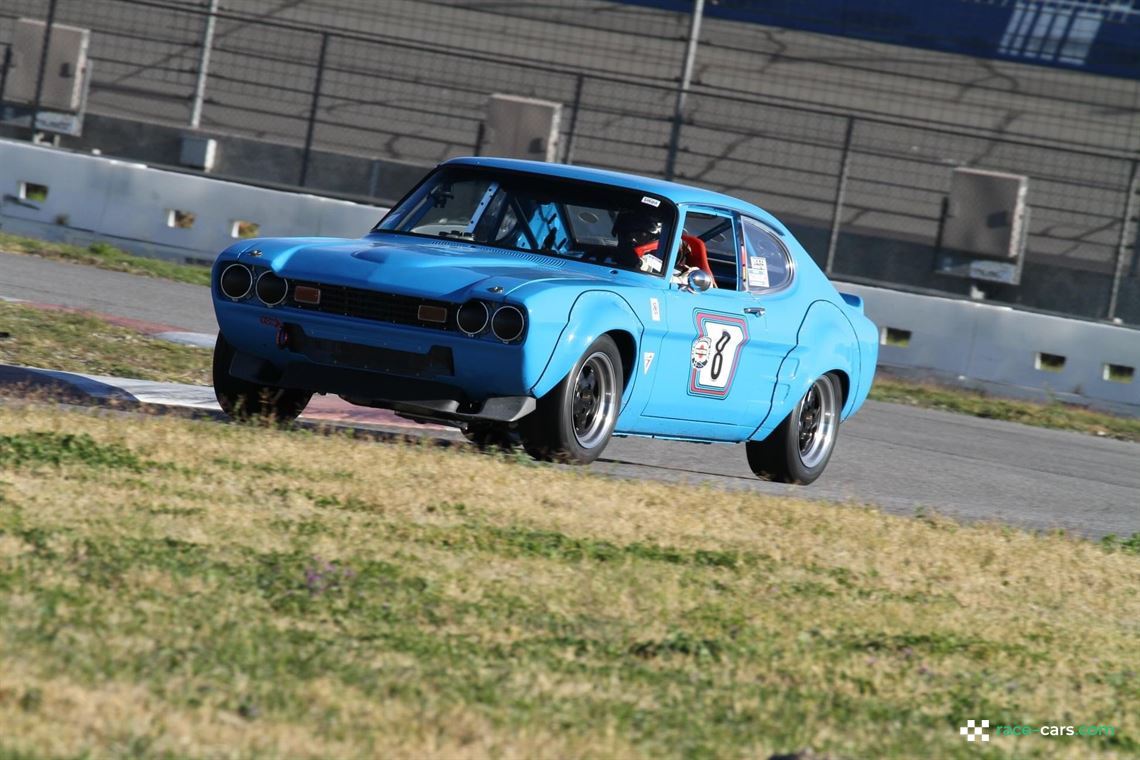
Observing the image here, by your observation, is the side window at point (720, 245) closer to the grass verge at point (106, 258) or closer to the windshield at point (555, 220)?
the windshield at point (555, 220)

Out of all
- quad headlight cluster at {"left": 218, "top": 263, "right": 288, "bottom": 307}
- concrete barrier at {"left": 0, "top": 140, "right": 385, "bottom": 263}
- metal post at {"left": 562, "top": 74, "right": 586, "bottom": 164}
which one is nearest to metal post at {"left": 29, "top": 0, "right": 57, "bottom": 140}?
concrete barrier at {"left": 0, "top": 140, "right": 385, "bottom": 263}

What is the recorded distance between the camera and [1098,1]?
84.2 feet

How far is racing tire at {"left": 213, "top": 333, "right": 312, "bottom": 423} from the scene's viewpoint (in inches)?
285

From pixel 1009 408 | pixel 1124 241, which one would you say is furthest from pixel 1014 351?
pixel 1124 241

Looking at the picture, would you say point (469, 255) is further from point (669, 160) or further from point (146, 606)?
point (669, 160)

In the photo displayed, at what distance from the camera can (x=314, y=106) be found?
1638 centimetres

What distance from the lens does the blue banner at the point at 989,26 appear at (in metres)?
24.7

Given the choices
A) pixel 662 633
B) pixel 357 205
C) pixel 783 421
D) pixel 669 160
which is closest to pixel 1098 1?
pixel 669 160

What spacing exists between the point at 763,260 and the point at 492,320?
2225mm

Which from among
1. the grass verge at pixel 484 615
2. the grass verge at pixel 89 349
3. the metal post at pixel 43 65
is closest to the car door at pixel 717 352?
the grass verge at pixel 484 615

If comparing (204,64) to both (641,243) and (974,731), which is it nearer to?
(641,243)

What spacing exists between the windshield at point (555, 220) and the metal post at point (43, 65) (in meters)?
10.2

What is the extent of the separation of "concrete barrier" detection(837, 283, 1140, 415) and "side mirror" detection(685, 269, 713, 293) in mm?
7367

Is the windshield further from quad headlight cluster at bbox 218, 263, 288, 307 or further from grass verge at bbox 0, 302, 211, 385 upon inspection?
grass verge at bbox 0, 302, 211, 385
